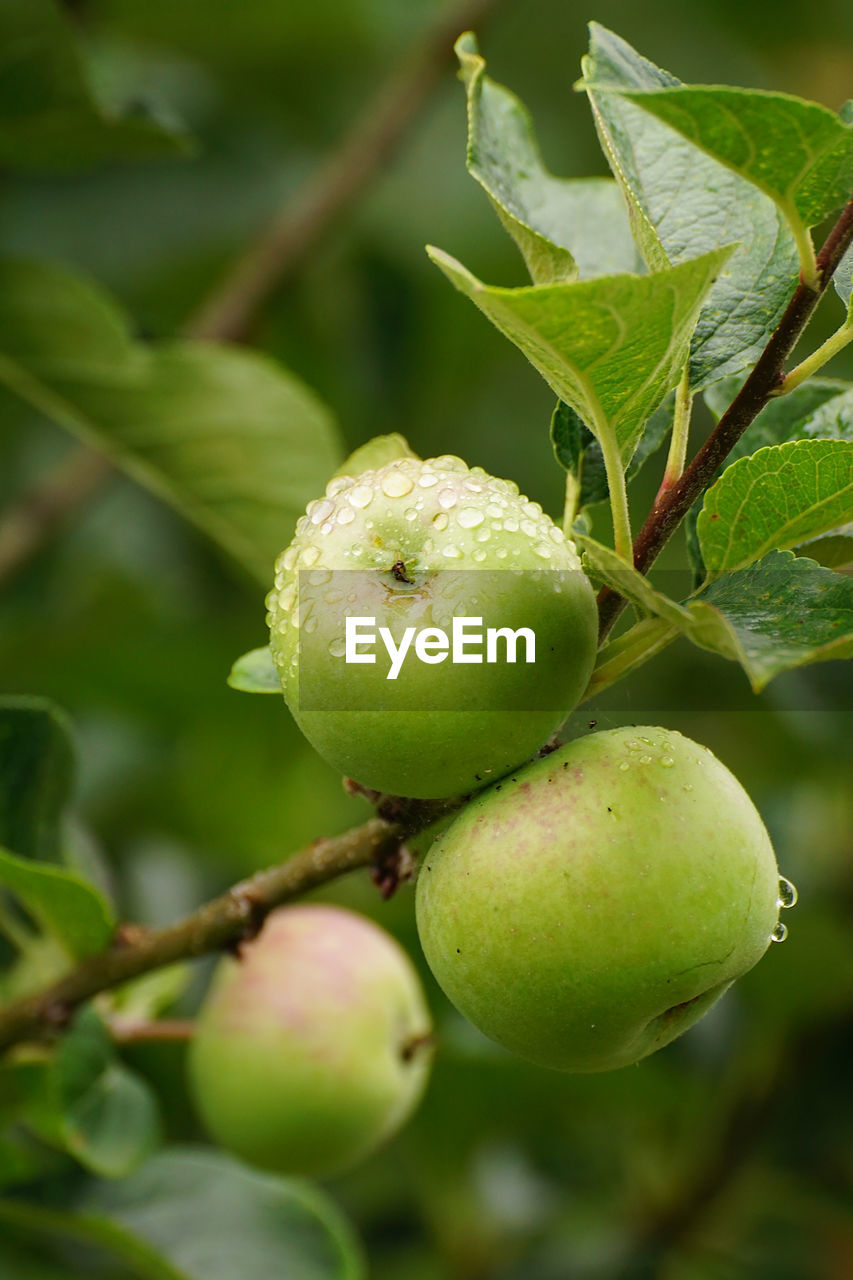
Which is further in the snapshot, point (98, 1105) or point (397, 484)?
point (98, 1105)

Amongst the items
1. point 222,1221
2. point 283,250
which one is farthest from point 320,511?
point 283,250

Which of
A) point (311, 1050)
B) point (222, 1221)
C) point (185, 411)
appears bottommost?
point (222, 1221)

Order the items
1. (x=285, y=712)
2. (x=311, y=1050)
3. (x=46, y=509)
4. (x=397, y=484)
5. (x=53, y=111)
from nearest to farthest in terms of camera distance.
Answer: (x=397, y=484), (x=311, y=1050), (x=53, y=111), (x=46, y=509), (x=285, y=712)

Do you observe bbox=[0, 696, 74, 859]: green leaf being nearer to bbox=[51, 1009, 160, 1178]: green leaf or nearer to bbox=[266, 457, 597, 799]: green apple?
bbox=[51, 1009, 160, 1178]: green leaf

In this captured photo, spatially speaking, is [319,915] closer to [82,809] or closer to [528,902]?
[82,809]

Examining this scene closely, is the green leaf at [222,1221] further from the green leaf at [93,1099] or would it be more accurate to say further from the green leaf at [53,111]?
the green leaf at [53,111]

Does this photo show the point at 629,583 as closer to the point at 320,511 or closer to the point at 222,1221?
the point at 320,511
